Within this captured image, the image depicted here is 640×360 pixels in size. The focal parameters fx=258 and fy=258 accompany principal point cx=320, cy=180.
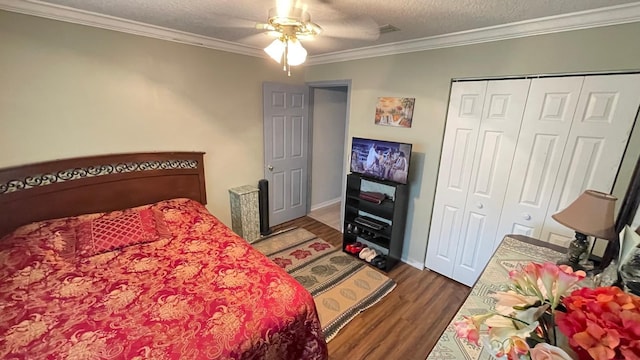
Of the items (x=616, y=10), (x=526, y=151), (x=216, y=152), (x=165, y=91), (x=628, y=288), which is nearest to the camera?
(x=628, y=288)

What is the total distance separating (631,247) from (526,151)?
1.23 m

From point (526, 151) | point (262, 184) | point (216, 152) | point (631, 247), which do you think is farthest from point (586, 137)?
point (216, 152)

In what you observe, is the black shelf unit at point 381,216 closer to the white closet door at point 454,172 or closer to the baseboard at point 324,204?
the white closet door at point 454,172

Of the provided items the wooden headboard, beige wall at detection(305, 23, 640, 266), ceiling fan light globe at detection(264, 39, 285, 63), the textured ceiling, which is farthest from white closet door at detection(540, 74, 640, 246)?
the wooden headboard

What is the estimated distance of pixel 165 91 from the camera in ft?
8.32

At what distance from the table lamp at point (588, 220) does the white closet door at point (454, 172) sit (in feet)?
3.39

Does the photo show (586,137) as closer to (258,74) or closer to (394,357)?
(394,357)

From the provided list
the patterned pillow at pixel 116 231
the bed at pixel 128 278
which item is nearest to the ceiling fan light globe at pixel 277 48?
the bed at pixel 128 278

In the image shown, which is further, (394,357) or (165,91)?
(165,91)

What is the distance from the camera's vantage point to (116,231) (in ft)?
6.55

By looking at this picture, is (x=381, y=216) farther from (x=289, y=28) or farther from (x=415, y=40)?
(x=289, y=28)

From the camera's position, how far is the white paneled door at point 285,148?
342cm

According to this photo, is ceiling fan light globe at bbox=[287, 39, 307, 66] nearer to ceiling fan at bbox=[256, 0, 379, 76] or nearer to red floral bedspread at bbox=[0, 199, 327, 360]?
ceiling fan at bbox=[256, 0, 379, 76]

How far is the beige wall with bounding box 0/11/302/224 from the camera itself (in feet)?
6.23
